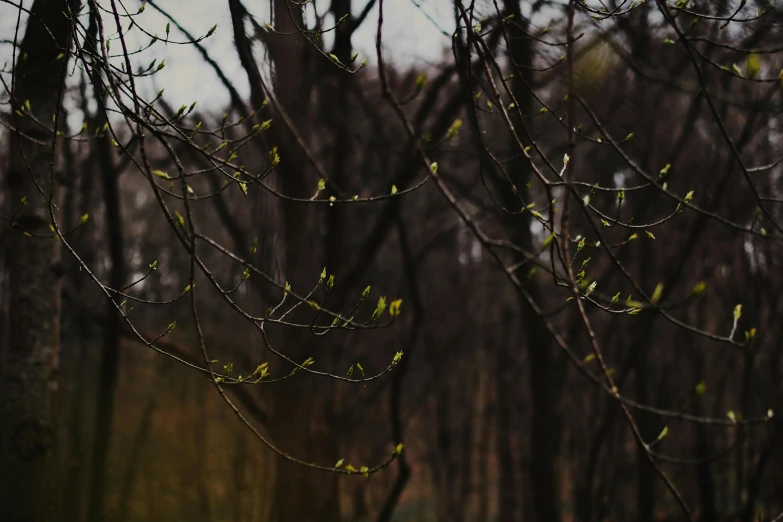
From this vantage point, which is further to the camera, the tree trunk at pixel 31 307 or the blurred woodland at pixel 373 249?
the tree trunk at pixel 31 307

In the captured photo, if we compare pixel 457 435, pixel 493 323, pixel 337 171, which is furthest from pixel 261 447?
pixel 457 435

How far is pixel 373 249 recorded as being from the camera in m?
3.95

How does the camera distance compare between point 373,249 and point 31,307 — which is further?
point 373,249

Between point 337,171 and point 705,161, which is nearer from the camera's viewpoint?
point 337,171

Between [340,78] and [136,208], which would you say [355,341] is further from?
[340,78]

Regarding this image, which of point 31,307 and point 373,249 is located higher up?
point 373,249

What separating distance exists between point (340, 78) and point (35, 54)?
2006mm

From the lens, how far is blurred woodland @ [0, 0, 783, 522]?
1678 millimetres

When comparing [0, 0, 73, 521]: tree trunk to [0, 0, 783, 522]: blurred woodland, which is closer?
[0, 0, 783, 522]: blurred woodland

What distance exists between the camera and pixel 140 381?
1027 cm

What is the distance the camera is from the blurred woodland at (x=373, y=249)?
1678mm

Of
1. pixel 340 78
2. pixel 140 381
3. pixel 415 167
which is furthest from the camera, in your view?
pixel 140 381

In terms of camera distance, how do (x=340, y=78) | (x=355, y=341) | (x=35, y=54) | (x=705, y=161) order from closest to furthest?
1. (x=35, y=54)
2. (x=340, y=78)
3. (x=705, y=161)
4. (x=355, y=341)

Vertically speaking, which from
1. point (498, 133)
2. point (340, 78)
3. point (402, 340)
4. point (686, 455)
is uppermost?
point (498, 133)
